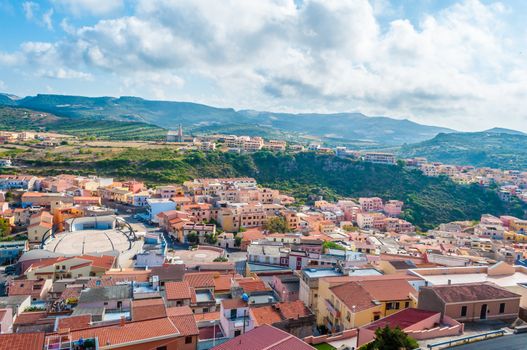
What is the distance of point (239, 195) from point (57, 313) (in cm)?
3858

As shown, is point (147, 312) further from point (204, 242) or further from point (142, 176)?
point (142, 176)

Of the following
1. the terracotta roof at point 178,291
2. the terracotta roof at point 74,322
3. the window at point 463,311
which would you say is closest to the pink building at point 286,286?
the terracotta roof at point 178,291

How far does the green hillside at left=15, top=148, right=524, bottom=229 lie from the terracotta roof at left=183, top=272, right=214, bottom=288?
45899 mm

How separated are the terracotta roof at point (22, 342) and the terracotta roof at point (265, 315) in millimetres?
8651

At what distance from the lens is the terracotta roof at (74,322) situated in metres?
16.6

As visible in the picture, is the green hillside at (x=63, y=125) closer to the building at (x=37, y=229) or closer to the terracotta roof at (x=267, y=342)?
the building at (x=37, y=229)

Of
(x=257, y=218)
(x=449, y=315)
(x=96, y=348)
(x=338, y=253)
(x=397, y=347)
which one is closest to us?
(x=397, y=347)

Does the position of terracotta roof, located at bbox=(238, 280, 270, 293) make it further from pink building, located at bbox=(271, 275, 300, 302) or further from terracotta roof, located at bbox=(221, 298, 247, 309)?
terracotta roof, located at bbox=(221, 298, 247, 309)

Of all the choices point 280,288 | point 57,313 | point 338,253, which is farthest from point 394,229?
point 57,313

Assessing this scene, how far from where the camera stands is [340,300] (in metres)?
18.9

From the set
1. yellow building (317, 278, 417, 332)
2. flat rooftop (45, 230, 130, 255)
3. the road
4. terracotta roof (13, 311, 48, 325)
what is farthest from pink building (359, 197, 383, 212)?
terracotta roof (13, 311, 48, 325)

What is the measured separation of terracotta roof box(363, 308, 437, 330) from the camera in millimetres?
15242

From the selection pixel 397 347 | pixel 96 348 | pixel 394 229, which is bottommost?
pixel 394 229

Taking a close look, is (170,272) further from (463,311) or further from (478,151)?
(478,151)
